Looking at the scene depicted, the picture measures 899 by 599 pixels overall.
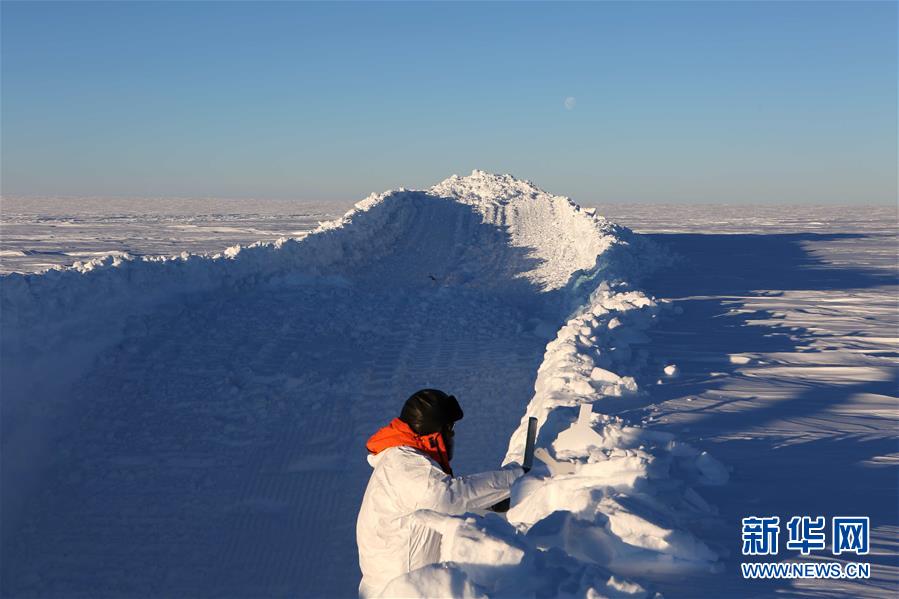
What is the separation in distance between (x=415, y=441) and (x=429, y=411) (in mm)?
127

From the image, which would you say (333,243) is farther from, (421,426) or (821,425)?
(421,426)

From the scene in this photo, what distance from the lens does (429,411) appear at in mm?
3059

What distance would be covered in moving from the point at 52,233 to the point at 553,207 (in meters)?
20.8

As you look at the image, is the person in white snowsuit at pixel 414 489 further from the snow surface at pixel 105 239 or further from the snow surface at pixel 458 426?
the snow surface at pixel 105 239

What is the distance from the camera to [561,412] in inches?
202

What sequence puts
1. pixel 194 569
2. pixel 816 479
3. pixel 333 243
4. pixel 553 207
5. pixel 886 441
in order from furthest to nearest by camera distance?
1. pixel 553 207
2. pixel 333 243
3. pixel 194 569
4. pixel 886 441
5. pixel 816 479

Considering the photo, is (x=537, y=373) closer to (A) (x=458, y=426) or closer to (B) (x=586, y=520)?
(A) (x=458, y=426)

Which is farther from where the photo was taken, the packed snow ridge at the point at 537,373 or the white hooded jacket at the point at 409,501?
the white hooded jacket at the point at 409,501

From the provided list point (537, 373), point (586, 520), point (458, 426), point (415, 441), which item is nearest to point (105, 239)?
point (537, 373)

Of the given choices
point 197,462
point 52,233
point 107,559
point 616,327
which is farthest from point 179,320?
point 52,233

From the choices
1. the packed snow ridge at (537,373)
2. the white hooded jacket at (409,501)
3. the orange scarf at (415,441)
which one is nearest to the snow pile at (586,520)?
the packed snow ridge at (537,373)

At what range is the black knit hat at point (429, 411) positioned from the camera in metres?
3.06

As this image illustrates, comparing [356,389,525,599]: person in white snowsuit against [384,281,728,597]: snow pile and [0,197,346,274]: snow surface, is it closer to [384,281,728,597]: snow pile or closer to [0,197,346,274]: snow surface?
[384,281,728,597]: snow pile

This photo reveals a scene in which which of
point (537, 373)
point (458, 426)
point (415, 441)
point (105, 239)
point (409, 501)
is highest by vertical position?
point (105, 239)
